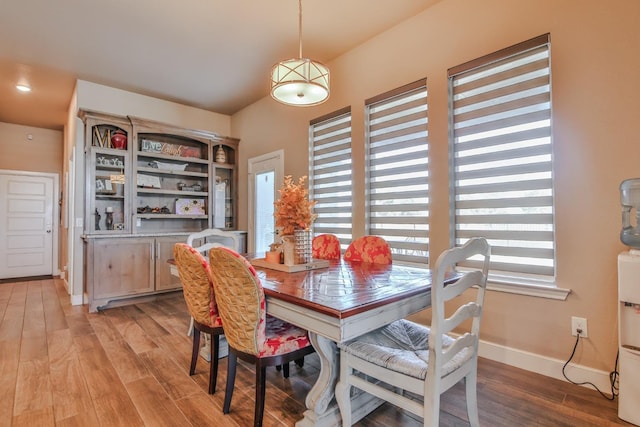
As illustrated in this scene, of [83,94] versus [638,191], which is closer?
[638,191]

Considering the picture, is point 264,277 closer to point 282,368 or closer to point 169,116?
point 282,368

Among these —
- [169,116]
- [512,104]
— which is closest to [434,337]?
[512,104]

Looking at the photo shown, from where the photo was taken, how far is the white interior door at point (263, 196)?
14.8 ft

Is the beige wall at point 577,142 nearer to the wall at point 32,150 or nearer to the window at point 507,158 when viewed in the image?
the window at point 507,158

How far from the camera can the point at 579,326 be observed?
2.04 metres

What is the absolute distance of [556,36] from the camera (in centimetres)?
214

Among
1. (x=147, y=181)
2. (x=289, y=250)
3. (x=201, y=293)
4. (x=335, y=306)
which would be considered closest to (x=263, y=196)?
(x=147, y=181)

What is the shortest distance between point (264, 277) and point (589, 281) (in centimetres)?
203

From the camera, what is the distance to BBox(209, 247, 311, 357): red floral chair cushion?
1.55 m

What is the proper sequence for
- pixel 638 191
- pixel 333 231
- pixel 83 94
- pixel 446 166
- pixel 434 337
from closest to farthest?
pixel 434 337, pixel 638 191, pixel 446 166, pixel 333 231, pixel 83 94

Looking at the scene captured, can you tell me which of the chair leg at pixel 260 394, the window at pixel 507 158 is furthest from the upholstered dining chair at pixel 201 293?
the window at pixel 507 158

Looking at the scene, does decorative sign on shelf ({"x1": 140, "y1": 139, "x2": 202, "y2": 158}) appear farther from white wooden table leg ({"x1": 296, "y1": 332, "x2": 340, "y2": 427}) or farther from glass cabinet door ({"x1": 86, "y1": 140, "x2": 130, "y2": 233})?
white wooden table leg ({"x1": 296, "y1": 332, "x2": 340, "y2": 427})

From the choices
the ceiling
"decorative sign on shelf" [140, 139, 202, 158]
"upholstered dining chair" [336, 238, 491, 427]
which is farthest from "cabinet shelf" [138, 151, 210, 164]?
"upholstered dining chair" [336, 238, 491, 427]

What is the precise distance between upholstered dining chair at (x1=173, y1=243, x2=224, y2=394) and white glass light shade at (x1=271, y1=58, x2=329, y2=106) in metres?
1.24
